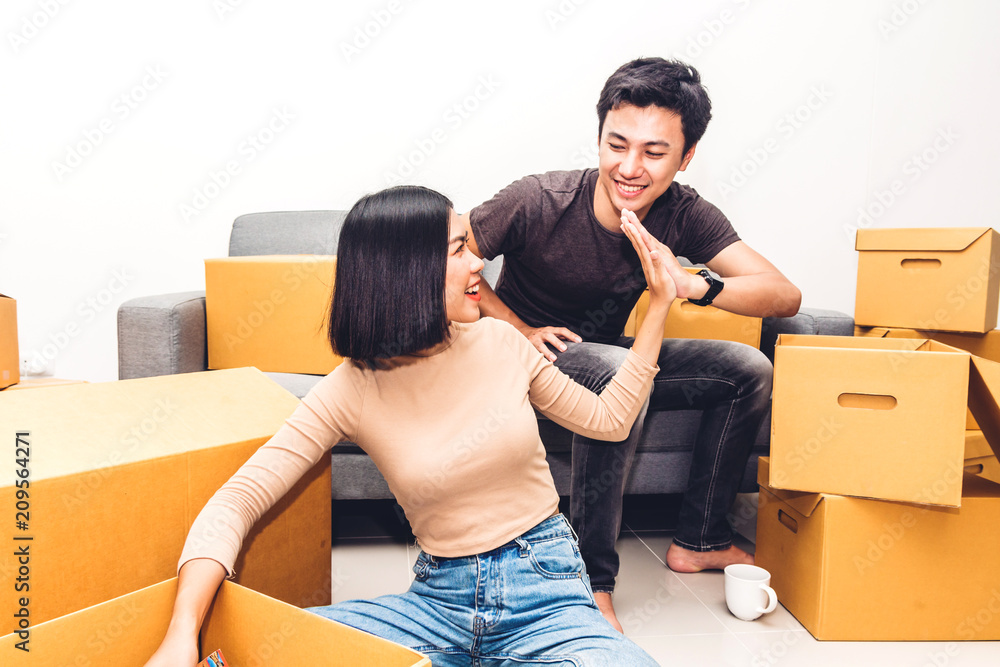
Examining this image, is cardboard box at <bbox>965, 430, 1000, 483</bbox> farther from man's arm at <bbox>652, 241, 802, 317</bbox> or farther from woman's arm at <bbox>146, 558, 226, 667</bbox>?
woman's arm at <bbox>146, 558, 226, 667</bbox>

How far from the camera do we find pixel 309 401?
0.96 meters

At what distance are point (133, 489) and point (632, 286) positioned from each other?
107 cm

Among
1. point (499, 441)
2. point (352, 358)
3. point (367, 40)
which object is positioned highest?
point (367, 40)

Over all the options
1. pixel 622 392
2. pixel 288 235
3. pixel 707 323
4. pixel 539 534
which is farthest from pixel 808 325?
pixel 288 235

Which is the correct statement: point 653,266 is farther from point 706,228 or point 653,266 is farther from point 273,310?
point 273,310

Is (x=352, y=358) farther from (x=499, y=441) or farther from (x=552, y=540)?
(x=552, y=540)

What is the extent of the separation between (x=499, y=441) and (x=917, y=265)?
4.68 feet

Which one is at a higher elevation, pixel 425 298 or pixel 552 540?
pixel 425 298

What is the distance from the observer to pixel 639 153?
1.40 m

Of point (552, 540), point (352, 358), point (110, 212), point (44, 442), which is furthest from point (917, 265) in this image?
point (110, 212)

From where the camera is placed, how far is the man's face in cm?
139

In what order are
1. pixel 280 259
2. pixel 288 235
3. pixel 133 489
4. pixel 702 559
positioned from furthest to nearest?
pixel 288 235 < pixel 280 259 < pixel 702 559 < pixel 133 489

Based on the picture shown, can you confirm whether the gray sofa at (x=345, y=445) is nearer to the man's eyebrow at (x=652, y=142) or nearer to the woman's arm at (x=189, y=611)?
the man's eyebrow at (x=652, y=142)

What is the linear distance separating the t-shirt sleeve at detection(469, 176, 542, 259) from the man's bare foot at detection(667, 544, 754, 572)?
0.81 m
